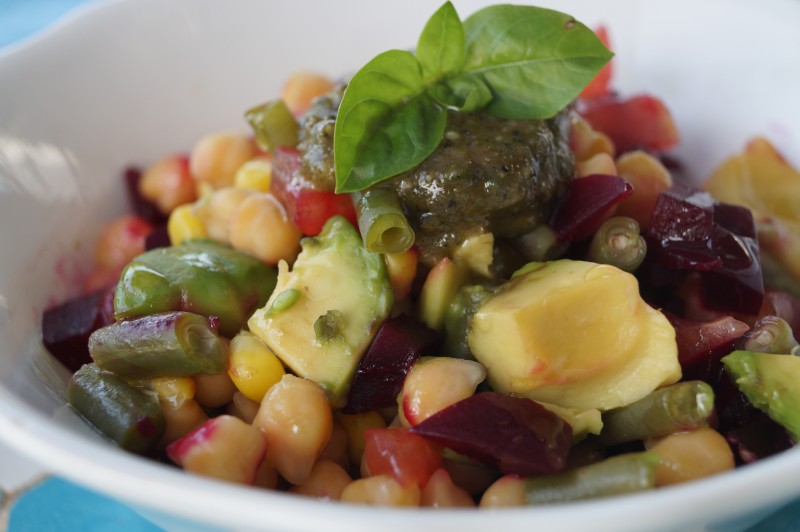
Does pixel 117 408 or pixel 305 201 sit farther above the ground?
pixel 305 201

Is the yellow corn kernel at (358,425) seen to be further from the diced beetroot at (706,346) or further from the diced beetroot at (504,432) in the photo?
the diced beetroot at (706,346)

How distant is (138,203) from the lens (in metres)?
3.56

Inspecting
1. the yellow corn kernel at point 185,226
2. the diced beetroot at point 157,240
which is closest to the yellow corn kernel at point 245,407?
the yellow corn kernel at point 185,226

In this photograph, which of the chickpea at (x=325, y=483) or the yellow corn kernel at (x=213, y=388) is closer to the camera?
the chickpea at (x=325, y=483)

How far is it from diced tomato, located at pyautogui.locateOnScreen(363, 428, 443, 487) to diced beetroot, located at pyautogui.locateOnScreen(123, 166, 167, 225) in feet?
6.01

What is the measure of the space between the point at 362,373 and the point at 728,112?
215 centimetres

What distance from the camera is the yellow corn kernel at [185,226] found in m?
2.95

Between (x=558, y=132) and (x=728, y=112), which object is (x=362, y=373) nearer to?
(x=558, y=132)

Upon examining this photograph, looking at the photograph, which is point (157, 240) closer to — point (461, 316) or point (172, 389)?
point (172, 389)

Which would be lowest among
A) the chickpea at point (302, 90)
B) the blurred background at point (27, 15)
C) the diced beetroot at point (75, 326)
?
the diced beetroot at point (75, 326)

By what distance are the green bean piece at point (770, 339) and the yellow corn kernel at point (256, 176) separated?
1.67m

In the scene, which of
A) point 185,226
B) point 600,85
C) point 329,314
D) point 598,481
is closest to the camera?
point 598,481

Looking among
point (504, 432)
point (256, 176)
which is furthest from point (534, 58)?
point (504, 432)

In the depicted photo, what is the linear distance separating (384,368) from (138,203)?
1.78m
